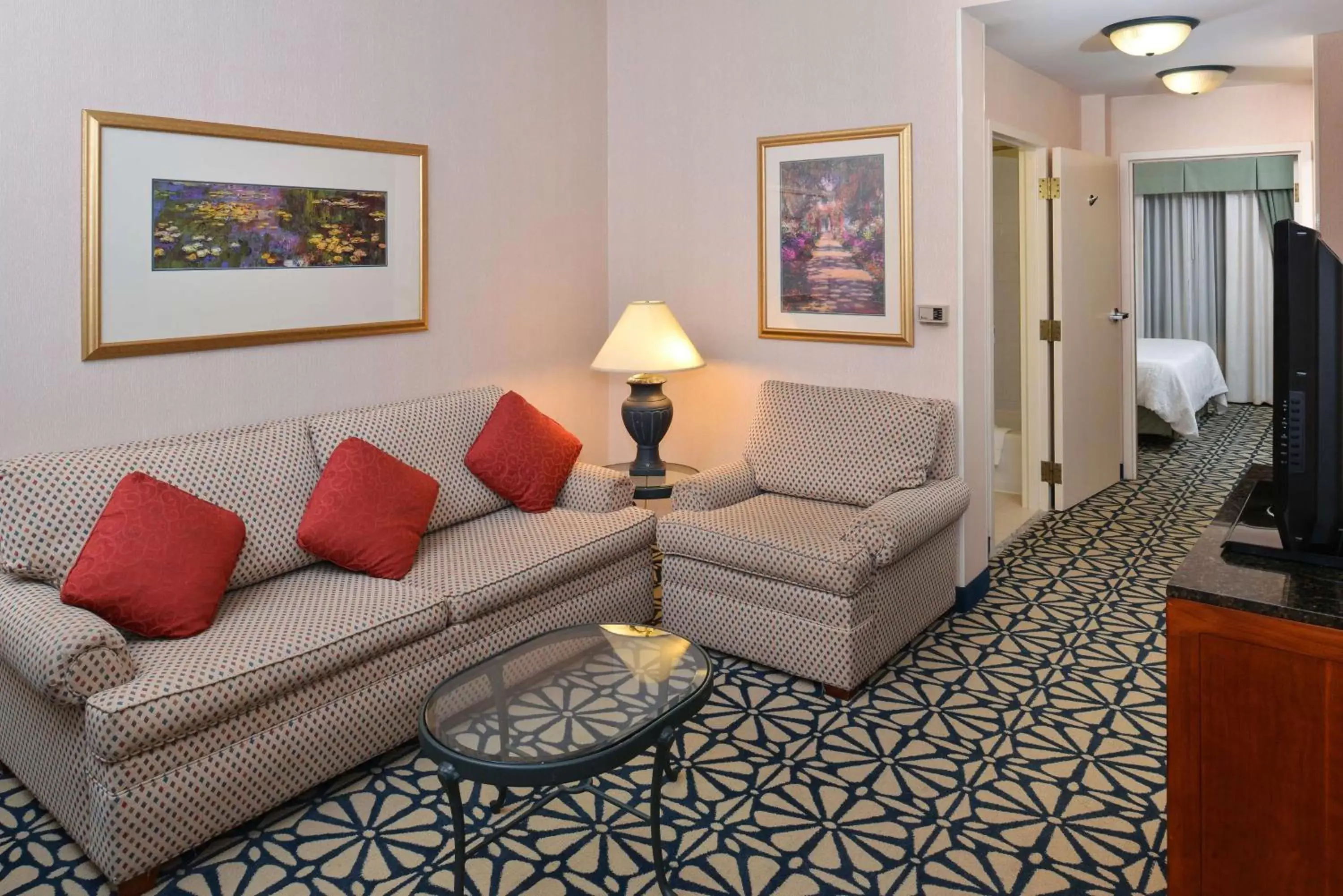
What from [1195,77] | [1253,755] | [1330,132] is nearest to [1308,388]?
[1253,755]

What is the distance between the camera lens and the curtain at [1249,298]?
8.94 metres

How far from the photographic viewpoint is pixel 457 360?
4.17 m

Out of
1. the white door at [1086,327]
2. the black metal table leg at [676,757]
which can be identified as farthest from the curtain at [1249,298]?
the black metal table leg at [676,757]

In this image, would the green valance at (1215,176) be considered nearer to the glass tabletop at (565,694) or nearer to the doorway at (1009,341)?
the doorway at (1009,341)

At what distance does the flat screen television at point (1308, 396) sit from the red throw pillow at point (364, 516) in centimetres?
238

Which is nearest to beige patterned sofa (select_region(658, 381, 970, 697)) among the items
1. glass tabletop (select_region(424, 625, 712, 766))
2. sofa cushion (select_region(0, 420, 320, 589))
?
glass tabletop (select_region(424, 625, 712, 766))

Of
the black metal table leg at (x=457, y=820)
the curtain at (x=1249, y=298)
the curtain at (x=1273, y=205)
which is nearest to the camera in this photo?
the black metal table leg at (x=457, y=820)

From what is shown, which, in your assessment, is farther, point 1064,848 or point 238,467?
point 238,467

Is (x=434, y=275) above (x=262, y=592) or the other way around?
above

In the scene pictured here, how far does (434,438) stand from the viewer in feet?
12.3

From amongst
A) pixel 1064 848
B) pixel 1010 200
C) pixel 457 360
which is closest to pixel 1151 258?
pixel 1010 200

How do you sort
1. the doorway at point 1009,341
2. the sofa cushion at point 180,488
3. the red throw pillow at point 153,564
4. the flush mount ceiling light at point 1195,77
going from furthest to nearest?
the doorway at point 1009,341, the flush mount ceiling light at point 1195,77, the sofa cushion at point 180,488, the red throw pillow at point 153,564

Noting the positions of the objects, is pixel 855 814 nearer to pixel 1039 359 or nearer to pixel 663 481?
pixel 663 481

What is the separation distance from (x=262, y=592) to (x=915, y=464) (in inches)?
90.9
